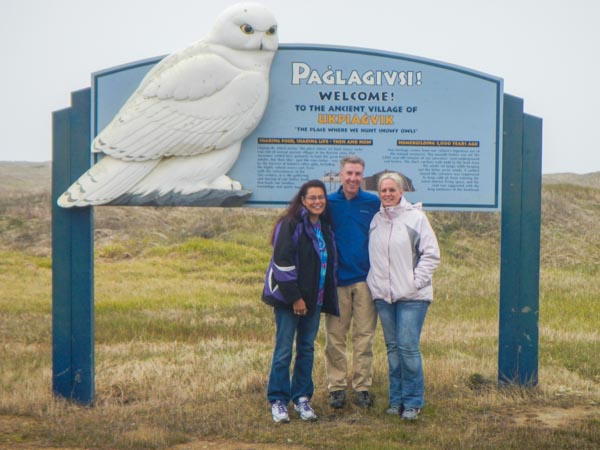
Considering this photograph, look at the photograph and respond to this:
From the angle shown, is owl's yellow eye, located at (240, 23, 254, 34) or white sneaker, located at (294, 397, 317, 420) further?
owl's yellow eye, located at (240, 23, 254, 34)

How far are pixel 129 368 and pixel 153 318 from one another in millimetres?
3253

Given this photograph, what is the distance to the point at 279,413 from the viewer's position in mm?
5883

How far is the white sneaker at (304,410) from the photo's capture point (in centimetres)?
593

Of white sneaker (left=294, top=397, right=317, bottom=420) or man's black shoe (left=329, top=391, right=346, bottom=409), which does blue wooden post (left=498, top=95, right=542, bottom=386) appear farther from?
white sneaker (left=294, top=397, right=317, bottom=420)

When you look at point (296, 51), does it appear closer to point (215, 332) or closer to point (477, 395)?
point (477, 395)

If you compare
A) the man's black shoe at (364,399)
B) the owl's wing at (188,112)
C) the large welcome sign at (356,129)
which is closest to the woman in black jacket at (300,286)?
the man's black shoe at (364,399)

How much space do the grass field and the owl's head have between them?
Answer: 2.98 meters

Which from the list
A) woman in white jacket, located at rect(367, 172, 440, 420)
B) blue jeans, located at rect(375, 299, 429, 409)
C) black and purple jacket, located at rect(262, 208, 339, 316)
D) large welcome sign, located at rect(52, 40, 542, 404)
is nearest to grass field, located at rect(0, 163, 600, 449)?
blue jeans, located at rect(375, 299, 429, 409)

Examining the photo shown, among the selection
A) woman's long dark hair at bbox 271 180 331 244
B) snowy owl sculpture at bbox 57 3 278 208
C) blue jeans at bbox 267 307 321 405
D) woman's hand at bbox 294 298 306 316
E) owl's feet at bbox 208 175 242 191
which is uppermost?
snowy owl sculpture at bbox 57 3 278 208

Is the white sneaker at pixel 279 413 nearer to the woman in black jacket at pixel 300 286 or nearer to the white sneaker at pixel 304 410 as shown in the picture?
the woman in black jacket at pixel 300 286

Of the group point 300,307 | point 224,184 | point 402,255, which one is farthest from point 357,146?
point 300,307

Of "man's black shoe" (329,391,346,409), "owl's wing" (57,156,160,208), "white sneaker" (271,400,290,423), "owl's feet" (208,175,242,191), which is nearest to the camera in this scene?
"white sneaker" (271,400,290,423)

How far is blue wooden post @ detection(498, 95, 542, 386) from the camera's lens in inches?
264

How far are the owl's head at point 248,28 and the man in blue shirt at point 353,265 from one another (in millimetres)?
1326
